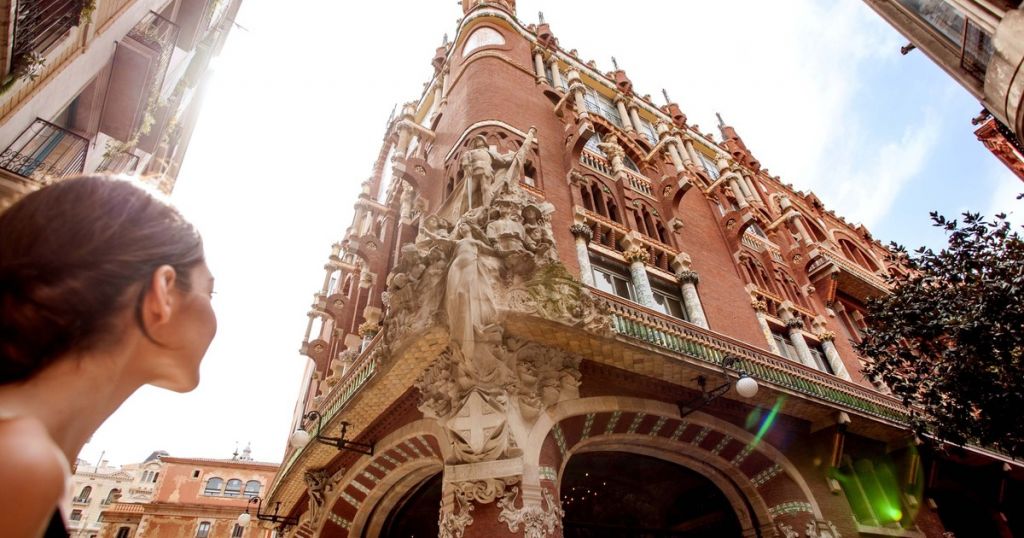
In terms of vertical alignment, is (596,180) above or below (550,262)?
above

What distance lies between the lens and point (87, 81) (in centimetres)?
967

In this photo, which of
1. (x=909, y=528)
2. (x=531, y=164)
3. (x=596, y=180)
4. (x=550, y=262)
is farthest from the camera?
(x=596, y=180)

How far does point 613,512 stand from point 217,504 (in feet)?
113

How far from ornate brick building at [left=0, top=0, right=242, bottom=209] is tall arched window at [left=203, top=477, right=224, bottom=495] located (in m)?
29.3

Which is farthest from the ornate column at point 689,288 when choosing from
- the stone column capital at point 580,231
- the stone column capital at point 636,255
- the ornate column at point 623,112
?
the ornate column at point 623,112

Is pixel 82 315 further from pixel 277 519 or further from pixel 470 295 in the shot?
pixel 277 519

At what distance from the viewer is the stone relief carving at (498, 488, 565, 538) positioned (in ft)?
20.7

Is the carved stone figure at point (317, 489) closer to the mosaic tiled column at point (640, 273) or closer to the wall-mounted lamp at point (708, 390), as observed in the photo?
the wall-mounted lamp at point (708, 390)

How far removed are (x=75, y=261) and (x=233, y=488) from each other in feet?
143

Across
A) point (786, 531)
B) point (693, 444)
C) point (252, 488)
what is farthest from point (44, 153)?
point (252, 488)

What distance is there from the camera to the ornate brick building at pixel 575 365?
755cm

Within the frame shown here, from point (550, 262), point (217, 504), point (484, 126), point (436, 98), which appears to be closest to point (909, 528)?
point (550, 262)

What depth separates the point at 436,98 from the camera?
61.8ft

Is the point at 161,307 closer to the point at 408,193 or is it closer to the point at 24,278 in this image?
the point at 24,278
